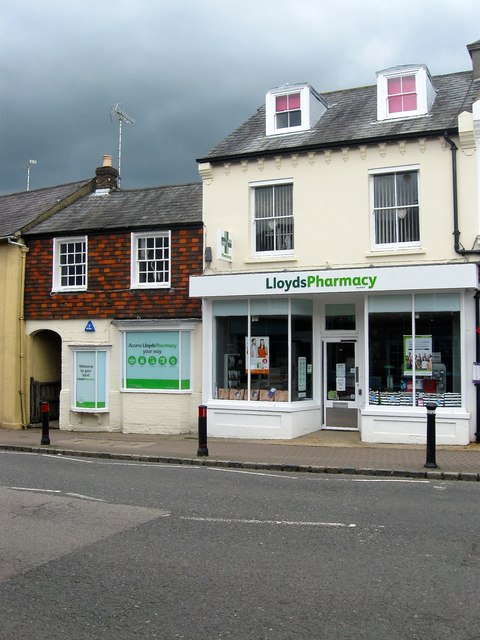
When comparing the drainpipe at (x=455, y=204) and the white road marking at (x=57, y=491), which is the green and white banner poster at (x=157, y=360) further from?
the white road marking at (x=57, y=491)

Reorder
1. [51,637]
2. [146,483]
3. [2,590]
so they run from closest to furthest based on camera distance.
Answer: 1. [51,637]
2. [2,590]
3. [146,483]

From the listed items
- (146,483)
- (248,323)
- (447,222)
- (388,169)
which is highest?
(388,169)

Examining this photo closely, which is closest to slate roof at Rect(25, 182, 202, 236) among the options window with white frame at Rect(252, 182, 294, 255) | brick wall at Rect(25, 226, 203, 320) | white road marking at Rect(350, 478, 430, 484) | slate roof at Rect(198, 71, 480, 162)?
brick wall at Rect(25, 226, 203, 320)

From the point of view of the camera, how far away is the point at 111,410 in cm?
1858

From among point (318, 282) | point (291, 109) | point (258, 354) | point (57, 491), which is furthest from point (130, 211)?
point (57, 491)

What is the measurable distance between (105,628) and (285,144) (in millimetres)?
13696

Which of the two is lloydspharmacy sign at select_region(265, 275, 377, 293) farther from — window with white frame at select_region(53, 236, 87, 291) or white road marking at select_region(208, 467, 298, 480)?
window with white frame at select_region(53, 236, 87, 291)

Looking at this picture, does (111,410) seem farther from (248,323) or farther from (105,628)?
(105,628)

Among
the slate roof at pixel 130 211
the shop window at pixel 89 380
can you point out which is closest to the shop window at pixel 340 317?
the slate roof at pixel 130 211

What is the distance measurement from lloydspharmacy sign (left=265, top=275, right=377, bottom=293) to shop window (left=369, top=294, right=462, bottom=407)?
0.55 m

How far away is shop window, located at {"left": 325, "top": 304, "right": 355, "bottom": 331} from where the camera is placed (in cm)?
1644

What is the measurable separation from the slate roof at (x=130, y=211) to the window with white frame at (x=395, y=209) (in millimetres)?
4728

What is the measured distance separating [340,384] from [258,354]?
2.16 meters

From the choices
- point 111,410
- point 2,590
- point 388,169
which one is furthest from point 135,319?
point 2,590
